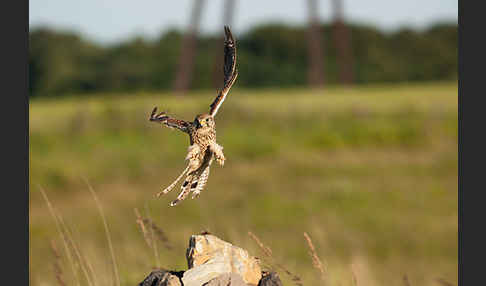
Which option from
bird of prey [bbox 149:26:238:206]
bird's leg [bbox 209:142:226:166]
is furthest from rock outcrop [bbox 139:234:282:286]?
bird's leg [bbox 209:142:226:166]

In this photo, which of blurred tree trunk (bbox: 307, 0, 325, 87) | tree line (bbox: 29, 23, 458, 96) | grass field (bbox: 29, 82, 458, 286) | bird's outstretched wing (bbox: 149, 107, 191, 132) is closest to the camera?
bird's outstretched wing (bbox: 149, 107, 191, 132)

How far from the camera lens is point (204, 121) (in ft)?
6.91

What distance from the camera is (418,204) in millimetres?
10094

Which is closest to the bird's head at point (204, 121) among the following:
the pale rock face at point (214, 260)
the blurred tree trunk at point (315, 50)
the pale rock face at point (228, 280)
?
the pale rock face at point (214, 260)

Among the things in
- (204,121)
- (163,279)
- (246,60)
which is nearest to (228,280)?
(163,279)

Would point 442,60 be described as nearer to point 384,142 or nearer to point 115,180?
point 384,142

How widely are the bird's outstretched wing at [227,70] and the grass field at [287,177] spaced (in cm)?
394

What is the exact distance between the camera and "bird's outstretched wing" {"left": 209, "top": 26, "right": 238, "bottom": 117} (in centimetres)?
212

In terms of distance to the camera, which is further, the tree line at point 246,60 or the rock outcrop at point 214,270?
the tree line at point 246,60

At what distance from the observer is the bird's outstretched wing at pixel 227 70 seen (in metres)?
→ 2.12

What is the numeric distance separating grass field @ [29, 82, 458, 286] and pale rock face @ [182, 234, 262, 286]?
12.0 ft

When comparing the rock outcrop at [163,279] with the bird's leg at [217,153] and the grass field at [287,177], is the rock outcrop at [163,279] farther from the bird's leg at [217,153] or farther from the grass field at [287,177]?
the grass field at [287,177]

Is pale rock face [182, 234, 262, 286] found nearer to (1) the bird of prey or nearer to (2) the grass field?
(1) the bird of prey

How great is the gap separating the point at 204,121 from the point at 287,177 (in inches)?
385
